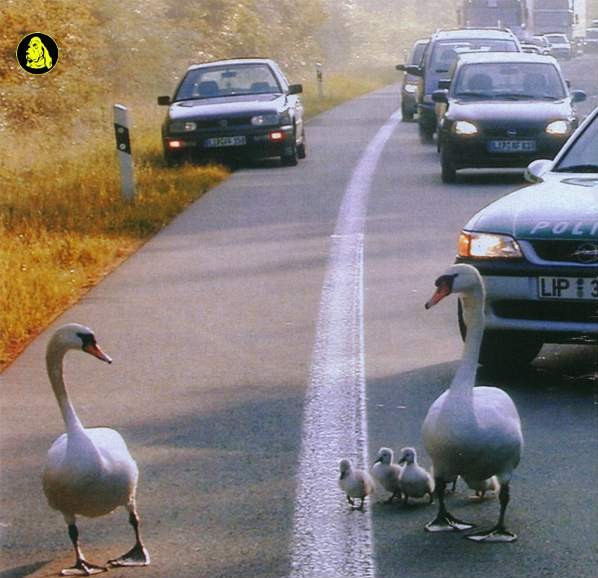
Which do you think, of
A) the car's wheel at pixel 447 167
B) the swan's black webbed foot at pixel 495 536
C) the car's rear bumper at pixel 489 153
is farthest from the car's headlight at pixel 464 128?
the swan's black webbed foot at pixel 495 536

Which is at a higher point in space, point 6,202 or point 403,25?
point 6,202

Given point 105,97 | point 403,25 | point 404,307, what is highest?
point 404,307

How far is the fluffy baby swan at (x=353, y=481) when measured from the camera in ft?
22.0

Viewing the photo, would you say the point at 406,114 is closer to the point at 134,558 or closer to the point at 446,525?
the point at 446,525

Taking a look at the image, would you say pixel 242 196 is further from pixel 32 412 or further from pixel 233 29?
pixel 233 29

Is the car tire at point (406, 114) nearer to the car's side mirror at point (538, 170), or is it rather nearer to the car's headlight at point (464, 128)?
the car's headlight at point (464, 128)

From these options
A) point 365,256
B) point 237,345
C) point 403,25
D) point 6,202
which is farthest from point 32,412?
point 403,25

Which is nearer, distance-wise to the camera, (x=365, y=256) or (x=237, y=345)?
(x=237, y=345)

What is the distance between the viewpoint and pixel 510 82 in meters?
22.9

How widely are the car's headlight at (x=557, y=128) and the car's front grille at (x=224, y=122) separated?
15.6 feet

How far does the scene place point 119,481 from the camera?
5.99m

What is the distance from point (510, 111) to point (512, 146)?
0.60 meters

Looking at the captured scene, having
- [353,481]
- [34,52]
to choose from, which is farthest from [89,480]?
[34,52]

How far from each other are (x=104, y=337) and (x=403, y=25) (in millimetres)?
126126
